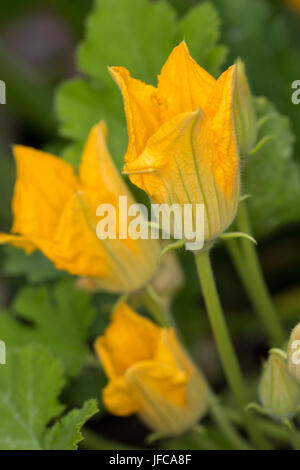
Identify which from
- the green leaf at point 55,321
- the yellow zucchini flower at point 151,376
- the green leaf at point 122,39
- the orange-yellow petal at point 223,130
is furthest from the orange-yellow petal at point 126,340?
the green leaf at point 122,39

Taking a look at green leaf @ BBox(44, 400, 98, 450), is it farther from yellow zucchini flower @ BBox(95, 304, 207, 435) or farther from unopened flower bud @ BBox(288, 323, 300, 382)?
unopened flower bud @ BBox(288, 323, 300, 382)

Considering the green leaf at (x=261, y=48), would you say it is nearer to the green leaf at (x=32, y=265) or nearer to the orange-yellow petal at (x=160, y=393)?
the green leaf at (x=32, y=265)

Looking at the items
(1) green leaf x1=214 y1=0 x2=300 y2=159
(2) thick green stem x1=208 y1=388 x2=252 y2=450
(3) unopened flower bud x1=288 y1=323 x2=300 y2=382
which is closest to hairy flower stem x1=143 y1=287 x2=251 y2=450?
(2) thick green stem x1=208 y1=388 x2=252 y2=450

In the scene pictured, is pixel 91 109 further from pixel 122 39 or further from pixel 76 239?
pixel 76 239

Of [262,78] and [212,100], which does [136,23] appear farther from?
[212,100]
